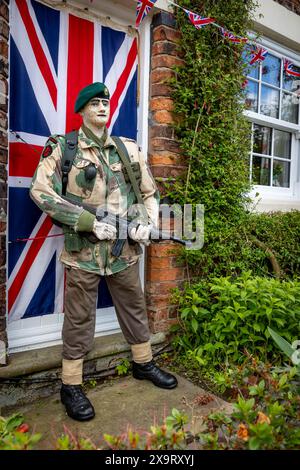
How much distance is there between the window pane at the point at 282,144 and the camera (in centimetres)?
457

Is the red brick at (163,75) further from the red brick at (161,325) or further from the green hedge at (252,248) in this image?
the red brick at (161,325)

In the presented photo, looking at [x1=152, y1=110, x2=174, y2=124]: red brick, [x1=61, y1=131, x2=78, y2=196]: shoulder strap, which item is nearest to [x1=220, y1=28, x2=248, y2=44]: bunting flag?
[x1=152, y1=110, x2=174, y2=124]: red brick

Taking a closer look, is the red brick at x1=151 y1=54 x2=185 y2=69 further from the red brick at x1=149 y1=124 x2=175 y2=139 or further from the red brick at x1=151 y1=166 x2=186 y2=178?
the red brick at x1=151 y1=166 x2=186 y2=178

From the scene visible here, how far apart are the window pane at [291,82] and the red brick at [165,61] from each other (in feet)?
6.60

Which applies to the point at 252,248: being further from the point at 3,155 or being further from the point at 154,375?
the point at 3,155

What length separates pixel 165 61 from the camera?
3084 millimetres

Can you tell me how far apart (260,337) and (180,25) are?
8.69ft

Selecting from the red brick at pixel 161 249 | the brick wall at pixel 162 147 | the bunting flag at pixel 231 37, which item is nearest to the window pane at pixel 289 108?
the bunting flag at pixel 231 37

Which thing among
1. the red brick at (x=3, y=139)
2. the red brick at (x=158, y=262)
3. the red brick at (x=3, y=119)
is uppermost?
the red brick at (x=3, y=119)

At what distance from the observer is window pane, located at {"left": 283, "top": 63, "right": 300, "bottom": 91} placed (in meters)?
4.53

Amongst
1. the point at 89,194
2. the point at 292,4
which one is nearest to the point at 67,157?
the point at 89,194

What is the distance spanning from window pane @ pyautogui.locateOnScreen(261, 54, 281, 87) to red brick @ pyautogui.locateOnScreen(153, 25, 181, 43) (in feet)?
5.32

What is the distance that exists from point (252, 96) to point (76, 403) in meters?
3.64
